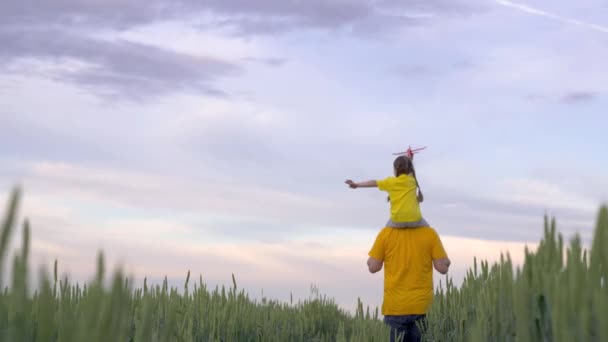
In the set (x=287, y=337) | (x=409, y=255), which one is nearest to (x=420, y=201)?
(x=409, y=255)

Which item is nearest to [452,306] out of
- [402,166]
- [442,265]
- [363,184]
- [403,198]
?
[442,265]

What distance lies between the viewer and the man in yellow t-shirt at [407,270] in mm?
7410

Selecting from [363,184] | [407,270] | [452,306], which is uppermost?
[363,184]

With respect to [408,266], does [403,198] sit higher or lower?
higher

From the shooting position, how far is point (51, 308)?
1.39m

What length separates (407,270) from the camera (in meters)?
7.49

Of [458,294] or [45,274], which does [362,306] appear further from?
[45,274]

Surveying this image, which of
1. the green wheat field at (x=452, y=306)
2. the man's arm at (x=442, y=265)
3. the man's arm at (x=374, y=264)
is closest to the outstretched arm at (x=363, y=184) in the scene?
the man's arm at (x=374, y=264)

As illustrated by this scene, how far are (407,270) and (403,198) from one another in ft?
2.80

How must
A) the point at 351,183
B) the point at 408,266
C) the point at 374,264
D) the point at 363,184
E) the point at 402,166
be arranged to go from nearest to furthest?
the point at 408,266 < the point at 374,264 < the point at 402,166 < the point at 363,184 < the point at 351,183

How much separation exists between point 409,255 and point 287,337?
1934 millimetres

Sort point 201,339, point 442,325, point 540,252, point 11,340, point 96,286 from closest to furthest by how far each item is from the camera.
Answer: point 96,286, point 11,340, point 540,252, point 201,339, point 442,325

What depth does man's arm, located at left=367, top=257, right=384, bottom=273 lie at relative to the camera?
7.65 meters

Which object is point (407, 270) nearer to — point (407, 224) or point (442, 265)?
point (442, 265)
